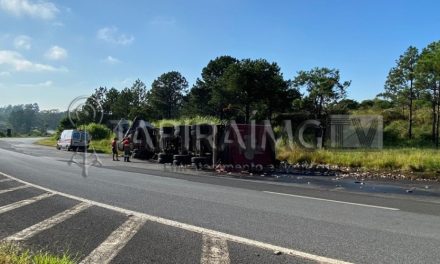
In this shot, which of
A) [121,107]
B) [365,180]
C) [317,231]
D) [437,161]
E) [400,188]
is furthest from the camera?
[121,107]

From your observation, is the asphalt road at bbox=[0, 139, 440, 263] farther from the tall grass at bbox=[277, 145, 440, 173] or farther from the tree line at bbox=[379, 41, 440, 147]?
the tree line at bbox=[379, 41, 440, 147]

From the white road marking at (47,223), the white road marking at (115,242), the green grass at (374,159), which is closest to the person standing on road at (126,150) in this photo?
the green grass at (374,159)

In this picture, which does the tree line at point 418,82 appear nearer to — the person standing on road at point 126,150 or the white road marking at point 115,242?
the person standing on road at point 126,150

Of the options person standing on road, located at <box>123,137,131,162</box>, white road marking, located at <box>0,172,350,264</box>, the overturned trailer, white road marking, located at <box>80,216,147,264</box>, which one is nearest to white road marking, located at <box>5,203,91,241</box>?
white road marking, located at <box>0,172,350,264</box>

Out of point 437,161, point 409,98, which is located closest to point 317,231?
point 437,161

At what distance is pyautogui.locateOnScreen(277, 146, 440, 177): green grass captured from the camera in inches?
851

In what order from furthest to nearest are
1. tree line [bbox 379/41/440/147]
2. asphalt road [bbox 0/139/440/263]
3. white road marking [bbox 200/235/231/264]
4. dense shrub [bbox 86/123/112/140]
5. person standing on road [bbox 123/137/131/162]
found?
dense shrub [bbox 86/123/112/140], tree line [bbox 379/41/440/147], person standing on road [bbox 123/137/131/162], asphalt road [bbox 0/139/440/263], white road marking [bbox 200/235/231/264]

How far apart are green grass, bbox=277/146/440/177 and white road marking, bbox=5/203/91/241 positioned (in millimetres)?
15897

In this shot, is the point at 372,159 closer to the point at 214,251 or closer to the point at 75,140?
the point at 214,251

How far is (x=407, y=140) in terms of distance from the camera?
155ft

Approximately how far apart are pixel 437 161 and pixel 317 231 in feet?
53.9

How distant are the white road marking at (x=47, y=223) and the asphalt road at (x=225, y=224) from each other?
8 cm

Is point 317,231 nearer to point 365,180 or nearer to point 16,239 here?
point 16,239

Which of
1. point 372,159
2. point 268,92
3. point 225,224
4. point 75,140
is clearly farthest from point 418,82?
point 225,224
